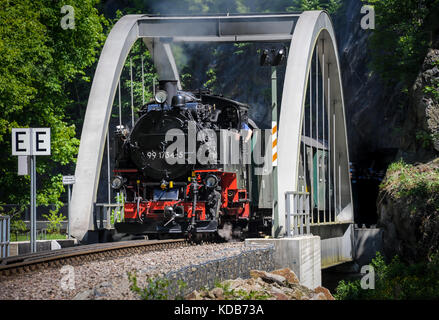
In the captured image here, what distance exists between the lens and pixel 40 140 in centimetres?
1203

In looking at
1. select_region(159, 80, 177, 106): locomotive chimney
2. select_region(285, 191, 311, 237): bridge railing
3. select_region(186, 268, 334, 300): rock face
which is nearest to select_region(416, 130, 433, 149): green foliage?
select_region(285, 191, 311, 237): bridge railing

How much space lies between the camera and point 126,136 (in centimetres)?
1505

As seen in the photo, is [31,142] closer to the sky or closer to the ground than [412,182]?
closer to the sky

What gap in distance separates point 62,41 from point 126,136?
36.0 feet

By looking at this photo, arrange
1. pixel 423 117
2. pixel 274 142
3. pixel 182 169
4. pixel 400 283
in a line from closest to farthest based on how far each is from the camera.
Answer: pixel 274 142
pixel 182 169
pixel 400 283
pixel 423 117

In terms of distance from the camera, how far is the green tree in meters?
20.3

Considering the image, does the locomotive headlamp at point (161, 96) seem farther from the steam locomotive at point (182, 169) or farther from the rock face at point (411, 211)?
the rock face at point (411, 211)

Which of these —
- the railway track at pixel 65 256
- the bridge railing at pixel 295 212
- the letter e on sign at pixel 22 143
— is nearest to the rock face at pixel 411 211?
the bridge railing at pixel 295 212

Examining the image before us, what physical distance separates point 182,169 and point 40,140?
3.50 meters

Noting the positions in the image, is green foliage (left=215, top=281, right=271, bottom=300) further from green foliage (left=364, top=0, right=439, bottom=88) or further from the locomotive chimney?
green foliage (left=364, top=0, right=439, bottom=88)

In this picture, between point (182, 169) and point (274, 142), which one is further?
point (182, 169)

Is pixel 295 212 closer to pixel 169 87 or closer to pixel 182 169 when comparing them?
pixel 182 169

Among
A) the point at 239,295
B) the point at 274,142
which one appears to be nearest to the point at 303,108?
the point at 274,142
